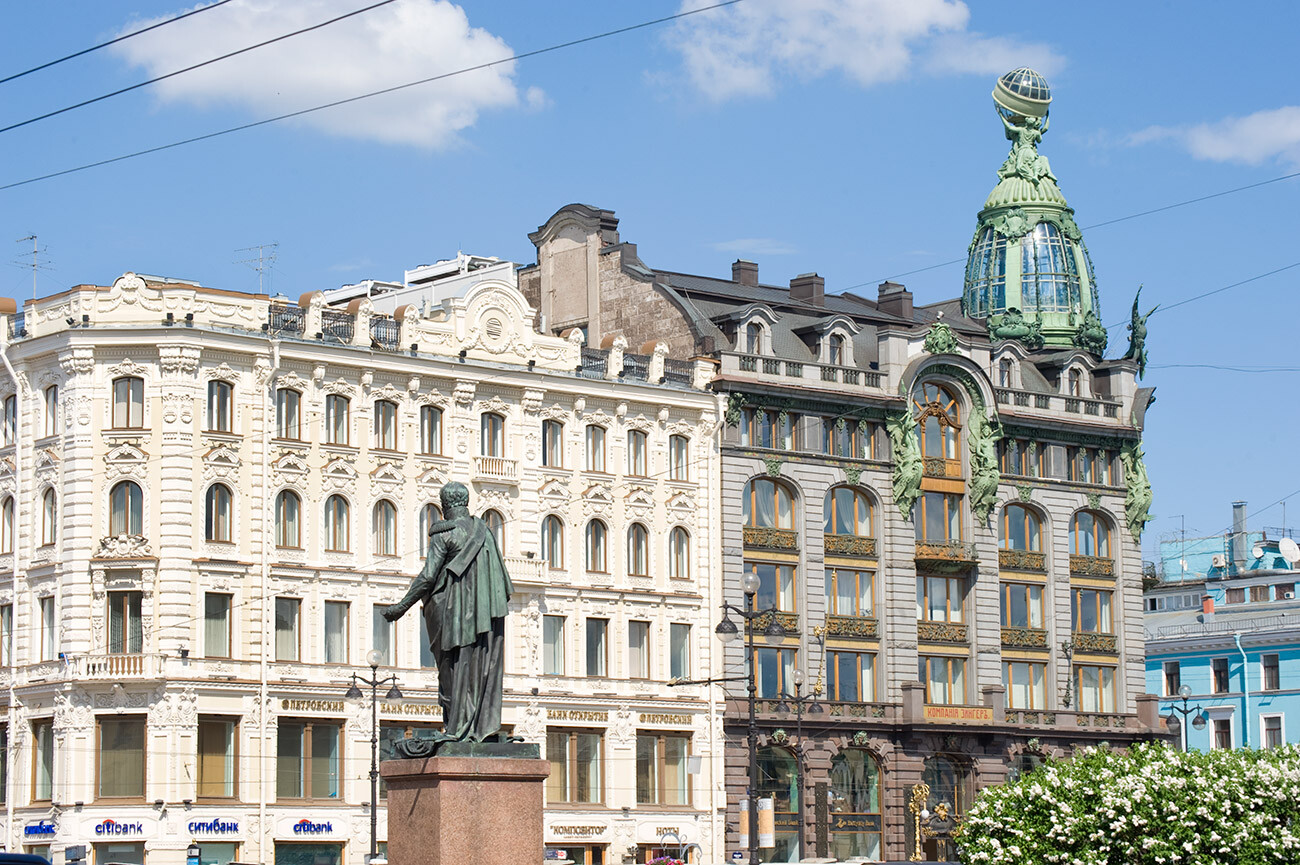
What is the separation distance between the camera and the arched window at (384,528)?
66.9 m

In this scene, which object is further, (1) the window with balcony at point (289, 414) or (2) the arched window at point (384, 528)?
(2) the arched window at point (384, 528)

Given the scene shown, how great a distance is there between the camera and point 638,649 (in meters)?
72.2

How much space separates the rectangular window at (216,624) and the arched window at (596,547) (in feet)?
40.5

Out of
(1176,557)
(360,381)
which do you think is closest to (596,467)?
(360,381)

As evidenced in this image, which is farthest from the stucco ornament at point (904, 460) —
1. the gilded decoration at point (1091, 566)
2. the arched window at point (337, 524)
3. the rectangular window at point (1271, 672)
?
the rectangular window at point (1271, 672)

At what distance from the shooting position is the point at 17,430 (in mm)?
65875

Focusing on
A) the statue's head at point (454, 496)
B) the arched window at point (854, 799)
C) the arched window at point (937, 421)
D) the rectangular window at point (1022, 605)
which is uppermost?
the arched window at point (937, 421)

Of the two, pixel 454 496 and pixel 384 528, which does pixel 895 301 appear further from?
pixel 454 496

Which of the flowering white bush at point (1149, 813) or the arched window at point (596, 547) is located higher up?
the arched window at point (596, 547)

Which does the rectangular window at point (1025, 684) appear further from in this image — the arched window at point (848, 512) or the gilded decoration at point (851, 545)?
the arched window at point (848, 512)

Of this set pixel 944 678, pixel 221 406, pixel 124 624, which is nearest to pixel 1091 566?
pixel 944 678

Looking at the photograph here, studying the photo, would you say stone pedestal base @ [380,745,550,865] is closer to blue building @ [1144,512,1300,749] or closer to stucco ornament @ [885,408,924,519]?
stucco ornament @ [885,408,924,519]

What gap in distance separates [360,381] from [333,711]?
31.2 ft

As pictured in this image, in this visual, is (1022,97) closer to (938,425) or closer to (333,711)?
(938,425)
